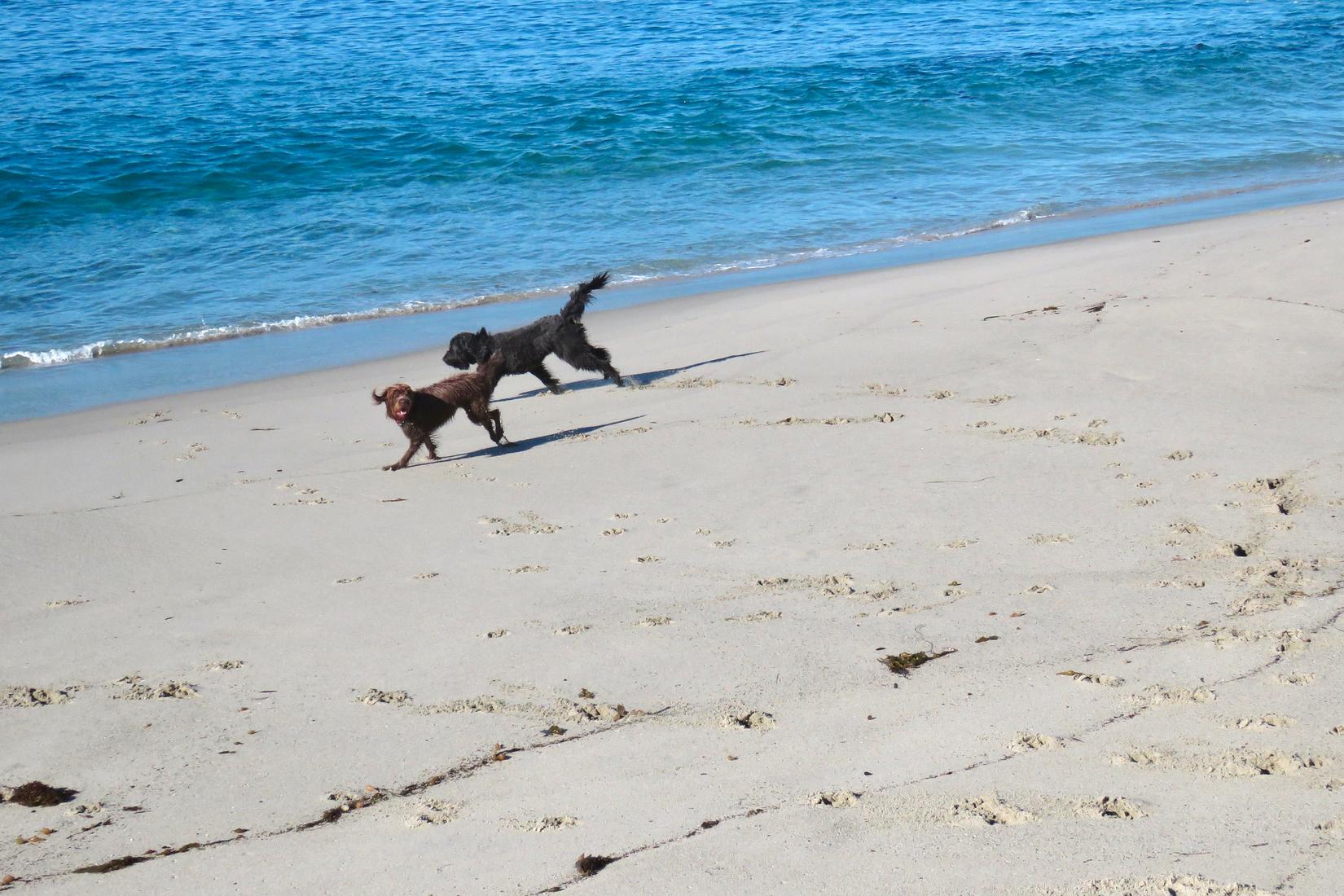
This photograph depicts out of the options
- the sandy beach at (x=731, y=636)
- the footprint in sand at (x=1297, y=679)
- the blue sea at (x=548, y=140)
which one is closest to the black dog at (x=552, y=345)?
the sandy beach at (x=731, y=636)

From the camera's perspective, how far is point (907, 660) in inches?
149

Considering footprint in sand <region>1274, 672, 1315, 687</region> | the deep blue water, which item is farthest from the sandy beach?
the deep blue water

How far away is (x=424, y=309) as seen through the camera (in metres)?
11.6

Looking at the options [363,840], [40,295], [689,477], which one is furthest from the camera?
[40,295]

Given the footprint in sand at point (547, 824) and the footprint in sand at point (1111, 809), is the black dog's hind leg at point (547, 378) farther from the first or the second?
the footprint in sand at point (1111, 809)

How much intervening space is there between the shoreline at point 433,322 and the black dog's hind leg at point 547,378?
189 cm

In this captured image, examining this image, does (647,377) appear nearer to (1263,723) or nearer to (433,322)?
(433,322)

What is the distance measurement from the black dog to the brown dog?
33.6 inches

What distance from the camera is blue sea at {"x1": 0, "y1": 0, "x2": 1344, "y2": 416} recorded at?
12.9 metres

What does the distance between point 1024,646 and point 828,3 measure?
1167 inches

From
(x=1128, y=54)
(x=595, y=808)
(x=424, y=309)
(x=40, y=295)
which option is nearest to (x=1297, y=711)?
(x=595, y=808)

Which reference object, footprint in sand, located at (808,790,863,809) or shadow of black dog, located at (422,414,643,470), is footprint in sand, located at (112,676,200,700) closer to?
footprint in sand, located at (808,790,863,809)

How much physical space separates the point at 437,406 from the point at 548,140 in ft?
41.6

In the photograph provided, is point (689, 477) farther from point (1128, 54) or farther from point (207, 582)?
point (1128, 54)
